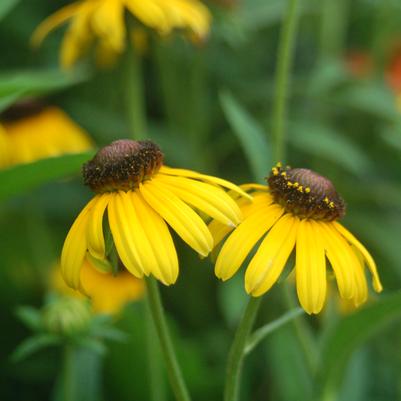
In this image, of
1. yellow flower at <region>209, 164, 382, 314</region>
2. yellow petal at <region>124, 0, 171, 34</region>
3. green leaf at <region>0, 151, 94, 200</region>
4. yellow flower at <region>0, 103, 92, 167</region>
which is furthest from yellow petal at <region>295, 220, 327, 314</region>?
yellow flower at <region>0, 103, 92, 167</region>

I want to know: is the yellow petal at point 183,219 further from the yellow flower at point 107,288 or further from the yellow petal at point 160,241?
the yellow flower at point 107,288

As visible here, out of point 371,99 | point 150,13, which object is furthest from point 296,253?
point 371,99

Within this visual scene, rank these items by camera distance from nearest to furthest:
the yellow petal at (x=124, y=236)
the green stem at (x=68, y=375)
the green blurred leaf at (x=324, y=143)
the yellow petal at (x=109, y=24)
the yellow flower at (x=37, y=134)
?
the yellow petal at (x=124, y=236) → the green stem at (x=68, y=375) → the yellow petal at (x=109, y=24) → the yellow flower at (x=37, y=134) → the green blurred leaf at (x=324, y=143)

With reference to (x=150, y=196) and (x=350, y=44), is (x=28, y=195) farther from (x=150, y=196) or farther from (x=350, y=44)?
(x=350, y=44)

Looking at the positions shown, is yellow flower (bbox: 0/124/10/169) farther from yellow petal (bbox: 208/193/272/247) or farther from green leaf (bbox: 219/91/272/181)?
yellow petal (bbox: 208/193/272/247)

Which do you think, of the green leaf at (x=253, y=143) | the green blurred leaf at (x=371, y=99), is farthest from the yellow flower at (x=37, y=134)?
the green blurred leaf at (x=371, y=99)

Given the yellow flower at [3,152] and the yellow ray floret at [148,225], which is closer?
the yellow ray floret at [148,225]

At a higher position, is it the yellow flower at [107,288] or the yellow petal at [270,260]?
the yellow flower at [107,288]
